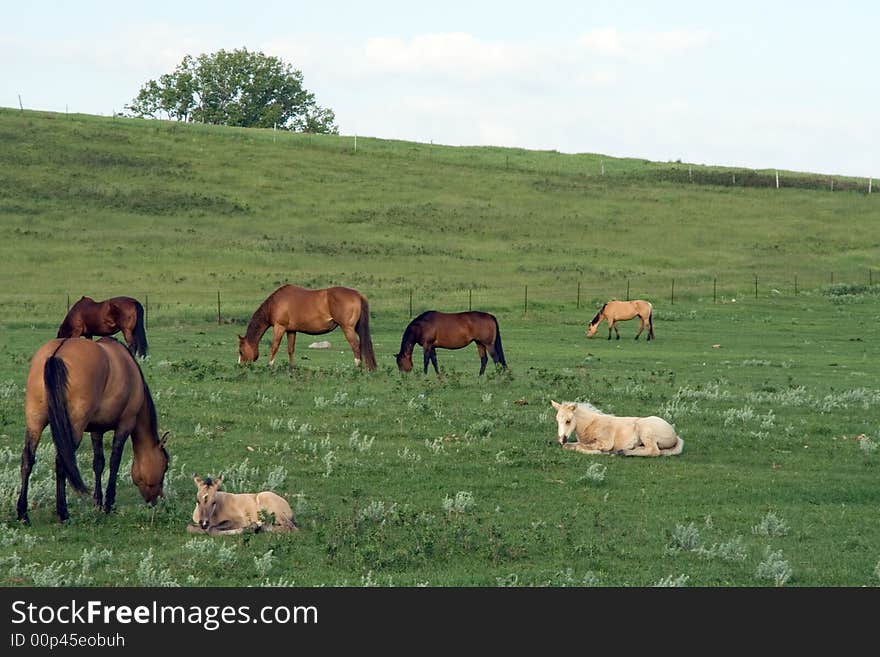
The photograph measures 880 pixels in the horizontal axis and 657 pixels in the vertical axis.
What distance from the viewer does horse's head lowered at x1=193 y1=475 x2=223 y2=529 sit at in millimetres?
12023

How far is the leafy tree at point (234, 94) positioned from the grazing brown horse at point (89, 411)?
12499 centimetres

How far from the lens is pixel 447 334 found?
27.2m

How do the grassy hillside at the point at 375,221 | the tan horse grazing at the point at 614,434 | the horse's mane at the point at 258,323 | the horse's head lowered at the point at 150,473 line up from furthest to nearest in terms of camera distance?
the grassy hillside at the point at 375,221
the horse's mane at the point at 258,323
the tan horse grazing at the point at 614,434
the horse's head lowered at the point at 150,473

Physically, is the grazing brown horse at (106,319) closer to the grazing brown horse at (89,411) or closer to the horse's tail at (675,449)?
the horse's tail at (675,449)

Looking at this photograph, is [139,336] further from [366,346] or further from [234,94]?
[234,94]

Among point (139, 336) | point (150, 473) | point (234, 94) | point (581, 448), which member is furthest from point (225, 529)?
point (234, 94)

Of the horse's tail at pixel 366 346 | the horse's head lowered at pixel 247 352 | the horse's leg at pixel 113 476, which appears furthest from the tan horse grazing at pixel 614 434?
the horse's head lowered at pixel 247 352

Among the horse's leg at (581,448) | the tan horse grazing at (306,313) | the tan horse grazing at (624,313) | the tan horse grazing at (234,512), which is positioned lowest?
the tan horse grazing at (624,313)

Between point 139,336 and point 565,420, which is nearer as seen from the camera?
point 565,420

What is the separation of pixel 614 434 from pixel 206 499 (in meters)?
7.12

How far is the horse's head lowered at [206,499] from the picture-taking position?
12023 millimetres
